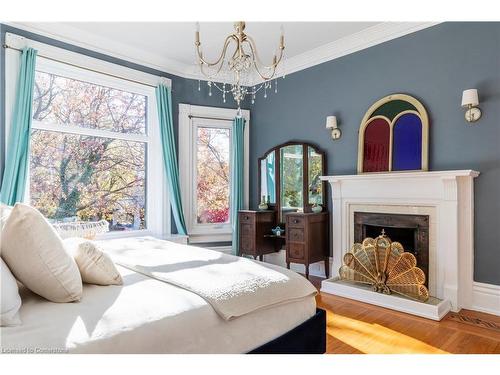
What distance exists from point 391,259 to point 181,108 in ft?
10.4

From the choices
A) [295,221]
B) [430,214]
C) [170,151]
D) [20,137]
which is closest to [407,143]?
[430,214]

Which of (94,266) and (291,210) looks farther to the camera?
(291,210)

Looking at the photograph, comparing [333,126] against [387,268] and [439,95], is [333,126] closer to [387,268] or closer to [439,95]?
[439,95]

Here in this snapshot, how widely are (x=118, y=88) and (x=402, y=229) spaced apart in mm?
3571

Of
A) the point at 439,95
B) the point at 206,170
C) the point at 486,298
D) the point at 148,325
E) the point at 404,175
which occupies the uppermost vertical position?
the point at 439,95

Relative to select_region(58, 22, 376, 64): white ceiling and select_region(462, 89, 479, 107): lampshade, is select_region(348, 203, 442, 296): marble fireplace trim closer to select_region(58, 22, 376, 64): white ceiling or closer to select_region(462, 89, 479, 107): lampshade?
select_region(462, 89, 479, 107): lampshade

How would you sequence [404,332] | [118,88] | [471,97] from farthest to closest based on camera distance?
1. [118,88]
2. [471,97]
3. [404,332]

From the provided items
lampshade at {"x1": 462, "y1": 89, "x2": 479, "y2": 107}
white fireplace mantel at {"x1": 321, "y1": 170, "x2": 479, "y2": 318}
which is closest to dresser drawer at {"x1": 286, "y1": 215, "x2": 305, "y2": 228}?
white fireplace mantel at {"x1": 321, "y1": 170, "x2": 479, "y2": 318}

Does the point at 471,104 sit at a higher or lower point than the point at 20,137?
higher

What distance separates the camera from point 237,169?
15.3 feet

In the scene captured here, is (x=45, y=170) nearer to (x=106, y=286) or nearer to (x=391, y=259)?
(x=106, y=286)

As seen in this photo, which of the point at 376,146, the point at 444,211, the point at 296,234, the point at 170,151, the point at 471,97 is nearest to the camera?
the point at 471,97

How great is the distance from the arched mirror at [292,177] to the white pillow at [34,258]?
317cm

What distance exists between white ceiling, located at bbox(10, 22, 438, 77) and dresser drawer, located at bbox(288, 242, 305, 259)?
2.29 metres
